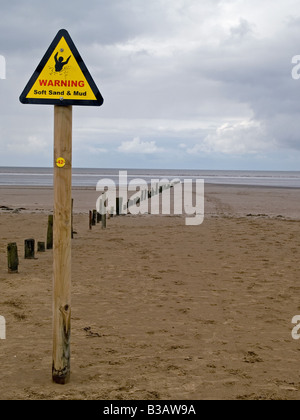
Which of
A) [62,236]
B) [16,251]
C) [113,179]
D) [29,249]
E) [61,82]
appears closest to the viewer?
[61,82]

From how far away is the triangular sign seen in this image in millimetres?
4566

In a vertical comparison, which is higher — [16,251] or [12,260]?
[16,251]

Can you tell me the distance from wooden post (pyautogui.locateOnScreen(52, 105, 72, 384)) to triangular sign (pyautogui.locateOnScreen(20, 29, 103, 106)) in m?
0.14

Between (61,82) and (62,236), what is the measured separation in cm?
149

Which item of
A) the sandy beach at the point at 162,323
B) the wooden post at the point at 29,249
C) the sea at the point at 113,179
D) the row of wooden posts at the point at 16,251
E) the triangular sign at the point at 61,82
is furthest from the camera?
the sea at the point at 113,179

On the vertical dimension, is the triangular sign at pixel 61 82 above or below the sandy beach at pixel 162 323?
above

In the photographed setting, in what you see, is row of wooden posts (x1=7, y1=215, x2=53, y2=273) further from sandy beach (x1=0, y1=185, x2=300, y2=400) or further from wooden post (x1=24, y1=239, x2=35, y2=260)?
sandy beach (x1=0, y1=185, x2=300, y2=400)

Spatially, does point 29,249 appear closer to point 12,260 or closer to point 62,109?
point 12,260

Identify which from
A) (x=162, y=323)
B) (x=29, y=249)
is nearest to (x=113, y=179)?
(x=29, y=249)

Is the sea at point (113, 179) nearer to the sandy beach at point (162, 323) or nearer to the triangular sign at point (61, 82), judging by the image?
the sandy beach at point (162, 323)

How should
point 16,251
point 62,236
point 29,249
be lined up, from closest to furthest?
point 62,236 < point 16,251 < point 29,249

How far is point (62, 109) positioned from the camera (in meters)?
4.64

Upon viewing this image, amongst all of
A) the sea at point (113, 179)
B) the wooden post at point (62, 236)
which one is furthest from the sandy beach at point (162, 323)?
the sea at point (113, 179)

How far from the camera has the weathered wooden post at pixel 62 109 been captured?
457cm
